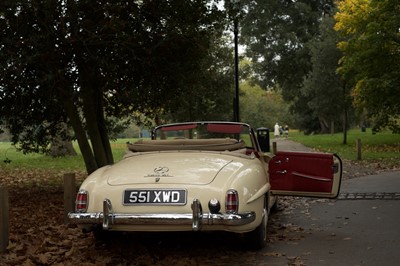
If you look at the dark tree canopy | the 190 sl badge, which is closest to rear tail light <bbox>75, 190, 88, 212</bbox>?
the 190 sl badge

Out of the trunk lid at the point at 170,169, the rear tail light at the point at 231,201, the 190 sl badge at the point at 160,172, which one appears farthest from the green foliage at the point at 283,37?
the rear tail light at the point at 231,201

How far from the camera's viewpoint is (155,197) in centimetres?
511

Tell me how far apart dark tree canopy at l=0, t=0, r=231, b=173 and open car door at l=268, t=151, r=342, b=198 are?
11.4 ft

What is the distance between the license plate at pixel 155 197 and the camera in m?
5.07

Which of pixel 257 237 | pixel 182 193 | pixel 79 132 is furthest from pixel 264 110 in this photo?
pixel 182 193

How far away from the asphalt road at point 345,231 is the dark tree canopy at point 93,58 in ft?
13.1

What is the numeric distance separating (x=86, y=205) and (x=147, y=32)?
216 inches

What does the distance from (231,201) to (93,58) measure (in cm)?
471

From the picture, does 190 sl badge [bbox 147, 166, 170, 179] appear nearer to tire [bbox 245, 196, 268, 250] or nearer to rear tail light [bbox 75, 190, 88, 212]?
rear tail light [bbox 75, 190, 88, 212]

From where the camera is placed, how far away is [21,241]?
6.22 meters

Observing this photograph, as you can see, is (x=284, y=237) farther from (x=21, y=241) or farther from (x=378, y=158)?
(x=378, y=158)

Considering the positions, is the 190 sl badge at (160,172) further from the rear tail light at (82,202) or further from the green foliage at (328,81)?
the green foliage at (328,81)

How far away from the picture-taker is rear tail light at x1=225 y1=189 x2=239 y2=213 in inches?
199

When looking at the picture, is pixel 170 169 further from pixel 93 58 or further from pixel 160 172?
pixel 93 58
